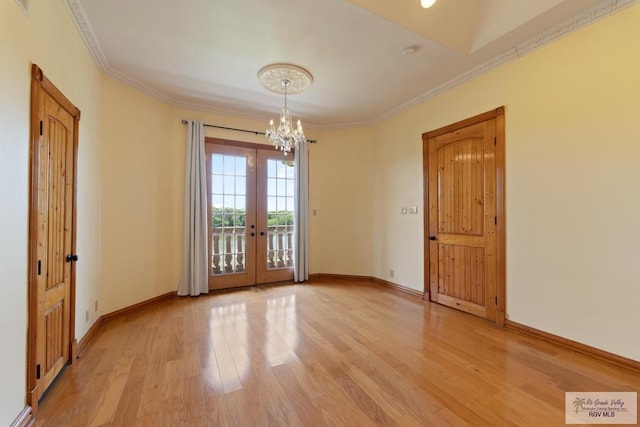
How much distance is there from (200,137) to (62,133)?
Answer: 2.25 meters

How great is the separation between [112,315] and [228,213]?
2127 millimetres

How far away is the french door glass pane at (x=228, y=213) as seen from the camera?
4.60m

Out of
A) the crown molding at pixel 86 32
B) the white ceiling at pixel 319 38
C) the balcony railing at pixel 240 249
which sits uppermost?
the white ceiling at pixel 319 38

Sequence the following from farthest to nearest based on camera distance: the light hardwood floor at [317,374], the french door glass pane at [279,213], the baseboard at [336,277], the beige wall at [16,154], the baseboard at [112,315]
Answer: the baseboard at [336,277], the french door glass pane at [279,213], the baseboard at [112,315], the light hardwood floor at [317,374], the beige wall at [16,154]

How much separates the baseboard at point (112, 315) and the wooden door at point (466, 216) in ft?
13.5

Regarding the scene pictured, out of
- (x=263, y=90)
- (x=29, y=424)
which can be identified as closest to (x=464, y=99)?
(x=263, y=90)

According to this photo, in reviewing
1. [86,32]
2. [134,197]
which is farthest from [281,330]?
[86,32]

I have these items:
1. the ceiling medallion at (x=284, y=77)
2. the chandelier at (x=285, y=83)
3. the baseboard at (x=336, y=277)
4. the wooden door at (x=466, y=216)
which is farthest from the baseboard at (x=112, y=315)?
the wooden door at (x=466, y=216)

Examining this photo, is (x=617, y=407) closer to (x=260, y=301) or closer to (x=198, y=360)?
(x=198, y=360)

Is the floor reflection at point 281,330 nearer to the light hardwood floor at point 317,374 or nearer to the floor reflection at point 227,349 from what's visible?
the light hardwood floor at point 317,374

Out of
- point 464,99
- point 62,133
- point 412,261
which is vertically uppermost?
point 464,99

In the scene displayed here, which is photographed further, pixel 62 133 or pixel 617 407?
pixel 62 133

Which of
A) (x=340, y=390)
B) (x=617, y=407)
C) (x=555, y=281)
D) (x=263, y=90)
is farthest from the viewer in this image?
(x=263, y=90)

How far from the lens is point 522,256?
9.70ft
